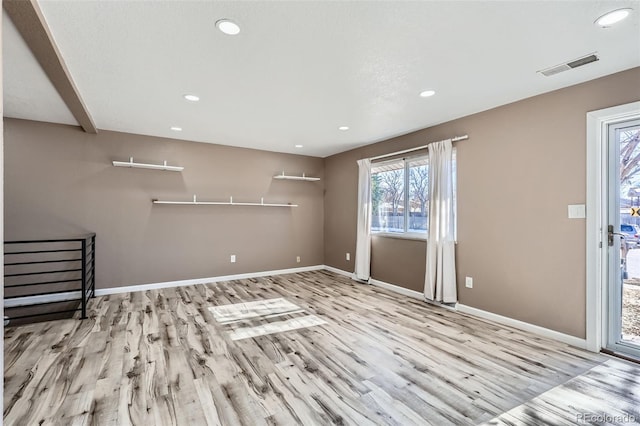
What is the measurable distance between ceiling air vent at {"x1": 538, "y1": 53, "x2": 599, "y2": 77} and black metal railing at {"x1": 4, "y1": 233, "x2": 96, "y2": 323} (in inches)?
208

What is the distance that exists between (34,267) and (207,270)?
2184 millimetres

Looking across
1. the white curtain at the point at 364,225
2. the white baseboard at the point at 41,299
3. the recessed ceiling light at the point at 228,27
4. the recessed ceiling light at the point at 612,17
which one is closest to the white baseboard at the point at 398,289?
the white curtain at the point at 364,225

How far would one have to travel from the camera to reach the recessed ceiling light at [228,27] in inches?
74.3

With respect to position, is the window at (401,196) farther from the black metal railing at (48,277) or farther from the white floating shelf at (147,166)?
the black metal railing at (48,277)

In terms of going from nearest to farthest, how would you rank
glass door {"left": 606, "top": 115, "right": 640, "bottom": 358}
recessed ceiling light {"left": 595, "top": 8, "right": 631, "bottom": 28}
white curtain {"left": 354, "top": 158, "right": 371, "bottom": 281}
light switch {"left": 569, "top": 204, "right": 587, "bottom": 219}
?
recessed ceiling light {"left": 595, "top": 8, "right": 631, "bottom": 28} → glass door {"left": 606, "top": 115, "right": 640, "bottom": 358} → light switch {"left": 569, "top": 204, "right": 587, "bottom": 219} → white curtain {"left": 354, "top": 158, "right": 371, "bottom": 281}

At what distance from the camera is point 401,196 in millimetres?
4660

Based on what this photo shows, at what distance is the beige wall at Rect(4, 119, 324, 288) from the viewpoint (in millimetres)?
3949

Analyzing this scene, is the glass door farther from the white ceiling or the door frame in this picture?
the white ceiling

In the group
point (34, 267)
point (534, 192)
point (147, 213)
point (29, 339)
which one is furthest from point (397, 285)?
point (34, 267)

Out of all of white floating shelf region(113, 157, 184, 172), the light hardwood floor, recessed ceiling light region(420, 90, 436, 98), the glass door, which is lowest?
the light hardwood floor

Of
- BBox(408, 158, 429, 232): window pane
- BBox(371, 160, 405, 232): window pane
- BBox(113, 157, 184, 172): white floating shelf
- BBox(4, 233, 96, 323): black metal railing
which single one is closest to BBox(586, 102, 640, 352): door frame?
BBox(408, 158, 429, 232): window pane

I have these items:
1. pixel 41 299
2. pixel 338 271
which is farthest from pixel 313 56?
pixel 41 299

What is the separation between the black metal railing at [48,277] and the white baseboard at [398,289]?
4.02 meters

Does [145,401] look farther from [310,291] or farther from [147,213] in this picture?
[147,213]
